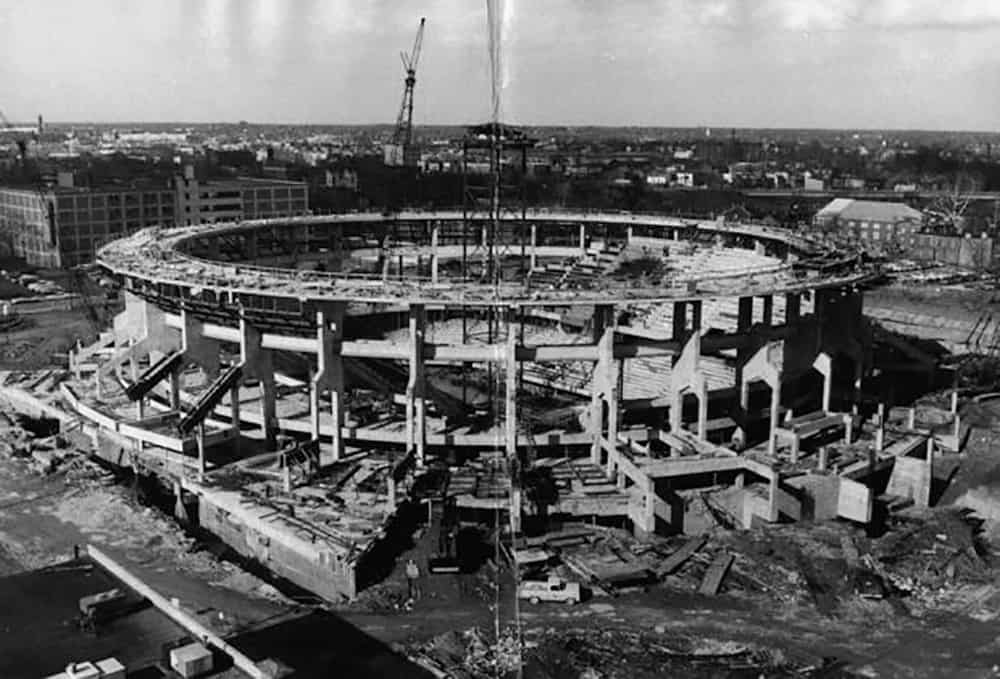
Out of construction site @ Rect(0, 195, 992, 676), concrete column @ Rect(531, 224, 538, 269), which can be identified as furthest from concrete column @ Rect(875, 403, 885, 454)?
concrete column @ Rect(531, 224, 538, 269)

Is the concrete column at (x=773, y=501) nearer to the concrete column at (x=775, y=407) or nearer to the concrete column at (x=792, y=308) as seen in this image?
the concrete column at (x=775, y=407)

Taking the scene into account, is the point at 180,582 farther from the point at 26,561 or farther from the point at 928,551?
the point at 928,551

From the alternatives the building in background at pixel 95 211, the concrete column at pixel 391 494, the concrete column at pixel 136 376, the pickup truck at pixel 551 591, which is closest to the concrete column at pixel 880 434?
the pickup truck at pixel 551 591

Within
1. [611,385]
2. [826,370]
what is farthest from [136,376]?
[826,370]

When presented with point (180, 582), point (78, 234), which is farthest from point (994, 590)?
point (78, 234)

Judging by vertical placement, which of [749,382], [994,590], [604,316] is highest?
[604,316]

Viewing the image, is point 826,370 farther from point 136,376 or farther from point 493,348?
point 136,376
